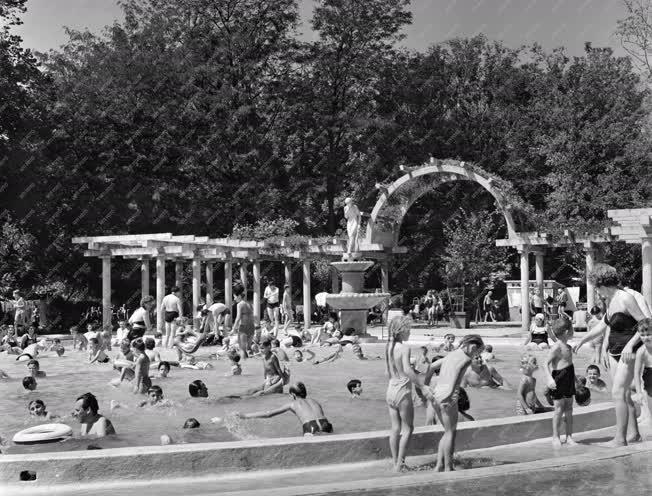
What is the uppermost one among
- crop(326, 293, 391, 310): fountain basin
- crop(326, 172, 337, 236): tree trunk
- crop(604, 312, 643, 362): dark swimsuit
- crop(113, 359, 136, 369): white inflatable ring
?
crop(326, 172, 337, 236): tree trunk

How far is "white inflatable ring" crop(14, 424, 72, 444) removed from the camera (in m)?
9.55

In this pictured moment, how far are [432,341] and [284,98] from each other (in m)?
23.9

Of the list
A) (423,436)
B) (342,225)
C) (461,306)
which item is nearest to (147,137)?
(342,225)

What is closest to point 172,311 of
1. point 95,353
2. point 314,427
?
point 95,353

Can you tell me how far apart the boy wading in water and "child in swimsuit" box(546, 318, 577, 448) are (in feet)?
4.22

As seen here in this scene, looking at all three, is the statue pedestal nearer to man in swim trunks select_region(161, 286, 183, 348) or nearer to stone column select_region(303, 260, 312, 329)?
man in swim trunks select_region(161, 286, 183, 348)

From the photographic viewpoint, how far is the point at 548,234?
2631 cm

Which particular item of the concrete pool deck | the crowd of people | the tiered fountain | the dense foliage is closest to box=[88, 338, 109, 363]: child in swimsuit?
the crowd of people

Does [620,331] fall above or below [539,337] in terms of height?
above

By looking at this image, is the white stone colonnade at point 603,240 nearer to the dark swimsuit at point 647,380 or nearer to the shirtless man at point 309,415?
the dark swimsuit at point 647,380

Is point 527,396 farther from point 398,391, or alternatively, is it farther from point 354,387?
point 398,391

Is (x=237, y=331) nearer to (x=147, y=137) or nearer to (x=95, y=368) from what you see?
(x=95, y=368)

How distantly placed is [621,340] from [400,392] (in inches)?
96.3

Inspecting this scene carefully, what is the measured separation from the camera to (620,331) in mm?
9172
